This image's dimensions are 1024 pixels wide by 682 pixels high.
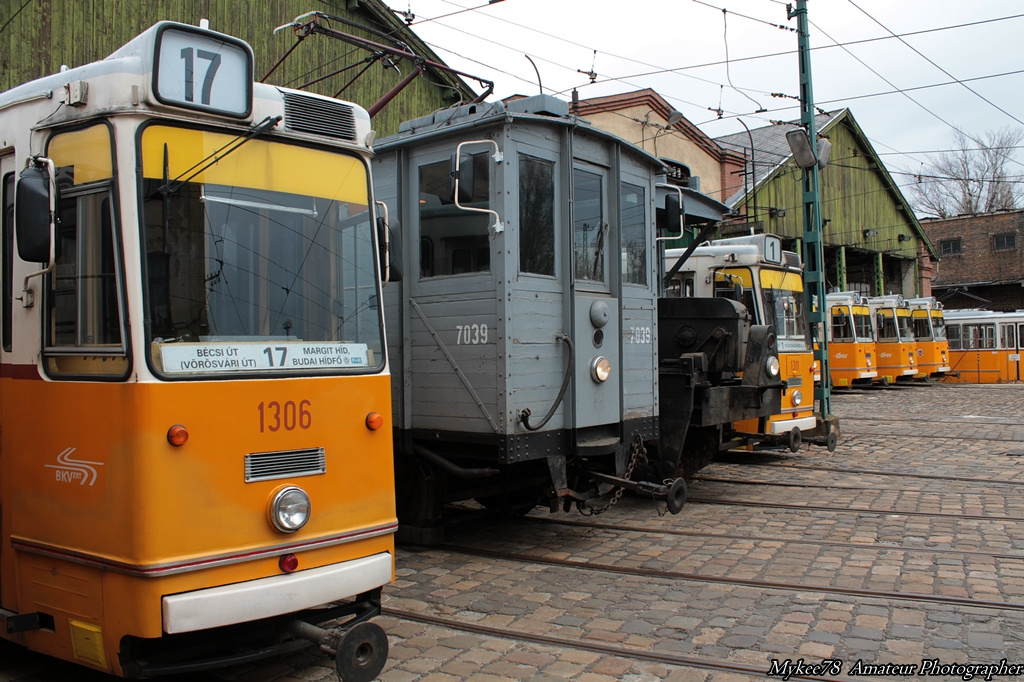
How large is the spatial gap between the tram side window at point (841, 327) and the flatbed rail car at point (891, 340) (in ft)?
10.3

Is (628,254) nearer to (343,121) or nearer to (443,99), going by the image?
(343,121)

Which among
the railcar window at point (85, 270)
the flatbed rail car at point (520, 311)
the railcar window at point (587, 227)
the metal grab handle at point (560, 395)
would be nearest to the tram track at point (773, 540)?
the flatbed rail car at point (520, 311)

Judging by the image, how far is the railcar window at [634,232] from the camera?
25.6ft

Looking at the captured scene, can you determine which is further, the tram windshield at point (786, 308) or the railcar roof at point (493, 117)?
the tram windshield at point (786, 308)

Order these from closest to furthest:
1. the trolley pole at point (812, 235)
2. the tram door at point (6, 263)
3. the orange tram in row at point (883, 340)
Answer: the tram door at point (6, 263), the trolley pole at point (812, 235), the orange tram in row at point (883, 340)

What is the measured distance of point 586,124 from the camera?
7.34 meters

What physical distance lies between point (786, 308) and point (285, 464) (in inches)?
402

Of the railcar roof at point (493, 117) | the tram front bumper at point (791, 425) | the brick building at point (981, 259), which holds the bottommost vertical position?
the tram front bumper at point (791, 425)

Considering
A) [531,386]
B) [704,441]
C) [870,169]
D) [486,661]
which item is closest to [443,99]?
[704,441]

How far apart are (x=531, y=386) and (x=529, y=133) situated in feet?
6.80

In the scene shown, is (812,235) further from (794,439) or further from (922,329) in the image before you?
(922,329)

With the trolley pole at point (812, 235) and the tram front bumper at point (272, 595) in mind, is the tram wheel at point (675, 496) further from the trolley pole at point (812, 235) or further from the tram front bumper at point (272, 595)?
the trolley pole at point (812, 235)

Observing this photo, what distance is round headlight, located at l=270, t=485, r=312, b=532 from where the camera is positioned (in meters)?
4.15

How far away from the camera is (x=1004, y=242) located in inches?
1884
